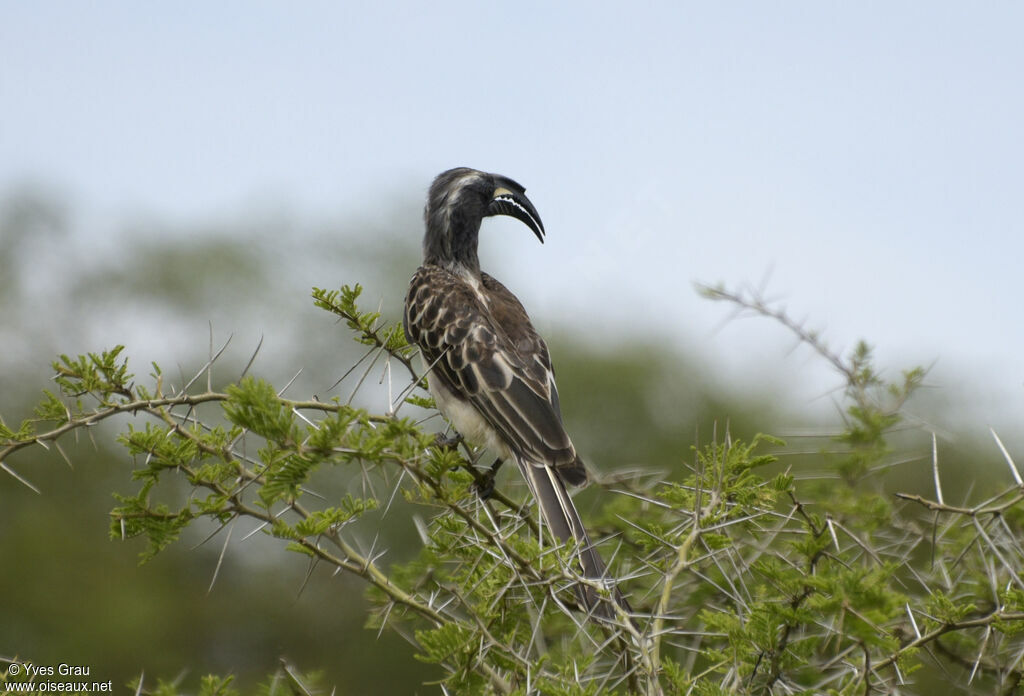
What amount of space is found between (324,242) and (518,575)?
Result: 14.1 meters

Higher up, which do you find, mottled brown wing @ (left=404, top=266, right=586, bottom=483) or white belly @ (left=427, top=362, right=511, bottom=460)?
mottled brown wing @ (left=404, top=266, right=586, bottom=483)

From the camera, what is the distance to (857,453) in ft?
11.5

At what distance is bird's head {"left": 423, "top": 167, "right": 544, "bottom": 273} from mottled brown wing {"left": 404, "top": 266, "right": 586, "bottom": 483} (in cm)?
28

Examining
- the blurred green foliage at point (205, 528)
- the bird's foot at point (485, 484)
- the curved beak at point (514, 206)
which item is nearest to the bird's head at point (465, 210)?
the curved beak at point (514, 206)

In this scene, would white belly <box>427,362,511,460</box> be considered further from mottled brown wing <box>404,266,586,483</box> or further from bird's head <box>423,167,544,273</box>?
bird's head <box>423,167,544,273</box>

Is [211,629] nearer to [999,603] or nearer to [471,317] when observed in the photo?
[471,317]

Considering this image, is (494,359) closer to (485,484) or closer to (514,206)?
(485,484)

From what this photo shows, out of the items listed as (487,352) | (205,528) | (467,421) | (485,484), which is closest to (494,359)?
(487,352)

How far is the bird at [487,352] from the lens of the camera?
3498 mm

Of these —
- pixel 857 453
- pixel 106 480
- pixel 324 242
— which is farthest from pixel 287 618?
pixel 857 453

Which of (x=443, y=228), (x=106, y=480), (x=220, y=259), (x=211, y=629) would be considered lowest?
(x=211, y=629)

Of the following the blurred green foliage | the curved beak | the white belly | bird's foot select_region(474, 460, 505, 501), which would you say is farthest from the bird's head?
the blurred green foliage

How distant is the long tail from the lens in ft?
8.00

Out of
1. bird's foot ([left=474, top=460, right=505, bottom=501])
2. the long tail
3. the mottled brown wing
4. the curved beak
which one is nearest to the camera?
the long tail
